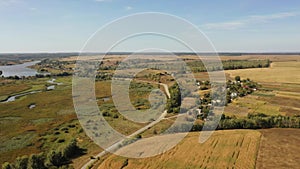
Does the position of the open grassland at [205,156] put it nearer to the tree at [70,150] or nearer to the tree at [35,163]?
the tree at [70,150]

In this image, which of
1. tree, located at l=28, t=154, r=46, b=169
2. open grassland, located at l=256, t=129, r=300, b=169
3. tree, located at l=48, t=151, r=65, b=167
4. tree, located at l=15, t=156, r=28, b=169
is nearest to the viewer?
tree, located at l=28, t=154, r=46, b=169

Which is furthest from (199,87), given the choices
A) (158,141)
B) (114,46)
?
(114,46)

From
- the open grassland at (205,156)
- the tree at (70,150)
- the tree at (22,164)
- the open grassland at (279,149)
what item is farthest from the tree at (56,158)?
the open grassland at (279,149)

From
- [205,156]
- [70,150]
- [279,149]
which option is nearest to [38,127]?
[70,150]

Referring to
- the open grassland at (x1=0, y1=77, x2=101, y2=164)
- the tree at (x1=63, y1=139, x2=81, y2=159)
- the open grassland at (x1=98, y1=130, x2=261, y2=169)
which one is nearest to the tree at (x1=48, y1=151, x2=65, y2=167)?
the tree at (x1=63, y1=139, x2=81, y2=159)

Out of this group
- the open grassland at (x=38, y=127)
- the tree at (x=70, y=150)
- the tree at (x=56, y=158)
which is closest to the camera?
the tree at (x=56, y=158)

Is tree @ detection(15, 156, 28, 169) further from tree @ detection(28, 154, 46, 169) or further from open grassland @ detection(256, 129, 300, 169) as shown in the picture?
open grassland @ detection(256, 129, 300, 169)

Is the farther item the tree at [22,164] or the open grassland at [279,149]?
the open grassland at [279,149]
